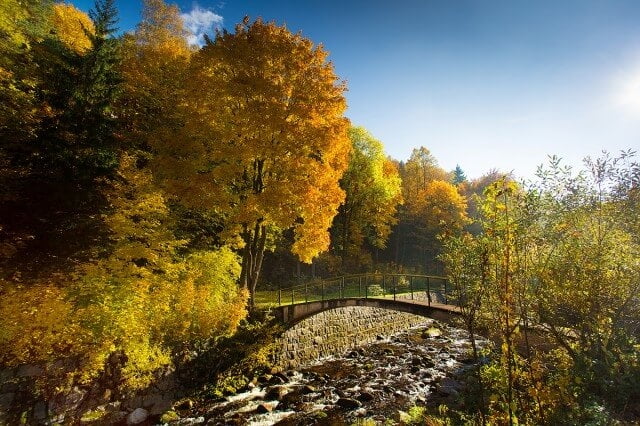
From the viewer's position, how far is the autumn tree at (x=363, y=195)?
107 feet

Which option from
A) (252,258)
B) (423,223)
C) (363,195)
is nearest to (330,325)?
(252,258)

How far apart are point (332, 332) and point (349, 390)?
18.6ft

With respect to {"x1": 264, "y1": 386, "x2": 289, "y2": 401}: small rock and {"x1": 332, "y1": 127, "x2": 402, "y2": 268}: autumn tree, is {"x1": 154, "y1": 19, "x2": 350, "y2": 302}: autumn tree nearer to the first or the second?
{"x1": 264, "y1": 386, "x2": 289, "y2": 401}: small rock

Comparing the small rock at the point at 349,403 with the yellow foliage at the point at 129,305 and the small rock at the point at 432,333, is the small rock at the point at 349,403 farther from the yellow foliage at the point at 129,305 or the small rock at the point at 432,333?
the small rock at the point at 432,333

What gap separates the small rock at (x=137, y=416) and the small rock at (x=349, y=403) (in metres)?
7.05

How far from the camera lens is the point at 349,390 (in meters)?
14.4

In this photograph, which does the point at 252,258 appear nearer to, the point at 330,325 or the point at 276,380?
the point at 276,380

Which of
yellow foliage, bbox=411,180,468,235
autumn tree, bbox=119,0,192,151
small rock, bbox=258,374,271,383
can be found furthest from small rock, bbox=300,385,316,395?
yellow foliage, bbox=411,180,468,235

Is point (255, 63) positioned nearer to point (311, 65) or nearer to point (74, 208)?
point (311, 65)

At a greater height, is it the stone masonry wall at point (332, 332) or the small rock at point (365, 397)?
the stone masonry wall at point (332, 332)

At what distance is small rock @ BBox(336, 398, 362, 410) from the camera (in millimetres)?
12803

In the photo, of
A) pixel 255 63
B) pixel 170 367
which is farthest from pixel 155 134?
pixel 170 367

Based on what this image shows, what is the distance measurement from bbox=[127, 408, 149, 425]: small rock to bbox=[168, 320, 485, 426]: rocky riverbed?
116 centimetres

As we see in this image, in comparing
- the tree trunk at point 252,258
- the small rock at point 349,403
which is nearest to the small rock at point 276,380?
the small rock at point 349,403
